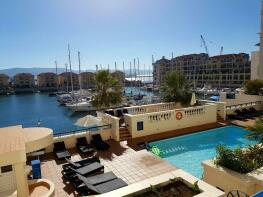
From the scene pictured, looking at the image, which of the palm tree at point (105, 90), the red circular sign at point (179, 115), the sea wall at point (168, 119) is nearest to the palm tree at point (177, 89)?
the sea wall at point (168, 119)

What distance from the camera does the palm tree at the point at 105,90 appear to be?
21.2 metres

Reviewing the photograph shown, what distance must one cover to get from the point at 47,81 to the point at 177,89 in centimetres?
12411

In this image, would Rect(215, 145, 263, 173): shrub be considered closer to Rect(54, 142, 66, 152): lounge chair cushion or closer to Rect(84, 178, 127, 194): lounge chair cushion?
Rect(84, 178, 127, 194): lounge chair cushion

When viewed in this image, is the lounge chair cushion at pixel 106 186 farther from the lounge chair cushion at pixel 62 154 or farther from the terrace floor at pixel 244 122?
the terrace floor at pixel 244 122

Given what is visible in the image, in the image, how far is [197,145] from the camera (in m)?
16.8

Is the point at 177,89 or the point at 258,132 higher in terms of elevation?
the point at 177,89

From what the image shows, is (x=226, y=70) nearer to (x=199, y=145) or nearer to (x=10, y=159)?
(x=199, y=145)

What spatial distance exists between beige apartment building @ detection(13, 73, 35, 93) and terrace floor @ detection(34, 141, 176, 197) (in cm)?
12447

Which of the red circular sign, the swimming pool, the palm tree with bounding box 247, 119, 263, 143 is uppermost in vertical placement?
the palm tree with bounding box 247, 119, 263, 143

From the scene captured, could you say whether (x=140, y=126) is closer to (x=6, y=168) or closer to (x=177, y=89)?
(x=177, y=89)

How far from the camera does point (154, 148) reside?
15.8 metres

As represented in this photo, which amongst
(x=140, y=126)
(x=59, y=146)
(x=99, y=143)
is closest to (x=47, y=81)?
(x=140, y=126)

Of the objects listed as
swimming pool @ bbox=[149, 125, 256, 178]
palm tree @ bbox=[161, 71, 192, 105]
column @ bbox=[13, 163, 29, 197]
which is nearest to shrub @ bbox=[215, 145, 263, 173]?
swimming pool @ bbox=[149, 125, 256, 178]

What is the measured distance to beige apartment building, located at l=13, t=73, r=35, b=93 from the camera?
126 m
